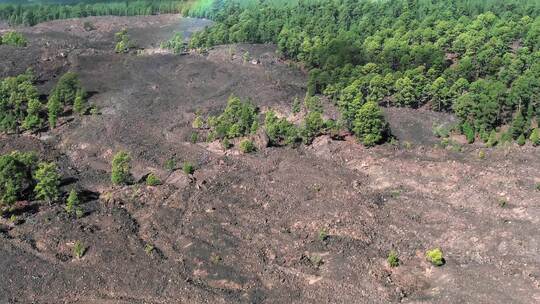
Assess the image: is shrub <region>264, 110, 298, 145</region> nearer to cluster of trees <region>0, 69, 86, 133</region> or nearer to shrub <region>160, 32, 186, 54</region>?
cluster of trees <region>0, 69, 86, 133</region>

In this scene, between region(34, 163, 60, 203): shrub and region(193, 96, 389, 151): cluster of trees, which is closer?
region(34, 163, 60, 203): shrub

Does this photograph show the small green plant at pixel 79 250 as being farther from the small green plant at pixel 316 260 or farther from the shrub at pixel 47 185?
the small green plant at pixel 316 260

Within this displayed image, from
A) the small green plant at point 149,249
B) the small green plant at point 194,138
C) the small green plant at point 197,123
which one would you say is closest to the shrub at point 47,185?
the small green plant at point 149,249

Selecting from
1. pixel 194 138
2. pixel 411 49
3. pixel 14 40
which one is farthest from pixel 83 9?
pixel 194 138

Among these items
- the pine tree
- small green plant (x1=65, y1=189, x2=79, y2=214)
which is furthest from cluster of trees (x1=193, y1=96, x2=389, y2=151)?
small green plant (x1=65, y1=189, x2=79, y2=214)

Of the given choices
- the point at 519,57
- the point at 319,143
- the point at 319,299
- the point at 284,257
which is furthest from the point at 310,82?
the point at 319,299

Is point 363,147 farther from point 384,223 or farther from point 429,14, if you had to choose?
→ point 429,14
